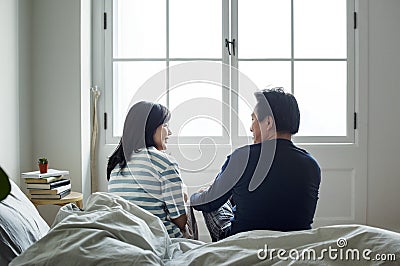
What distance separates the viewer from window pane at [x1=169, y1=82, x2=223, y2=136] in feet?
13.7

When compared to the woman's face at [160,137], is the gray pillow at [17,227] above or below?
below

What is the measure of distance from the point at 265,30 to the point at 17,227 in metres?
2.73

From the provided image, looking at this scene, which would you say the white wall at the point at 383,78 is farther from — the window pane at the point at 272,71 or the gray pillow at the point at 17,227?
the gray pillow at the point at 17,227

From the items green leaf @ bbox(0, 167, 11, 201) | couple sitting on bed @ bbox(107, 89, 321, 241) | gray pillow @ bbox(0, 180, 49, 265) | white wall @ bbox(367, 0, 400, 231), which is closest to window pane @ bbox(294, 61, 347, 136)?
white wall @ bbox(367, 0, 400, 231)

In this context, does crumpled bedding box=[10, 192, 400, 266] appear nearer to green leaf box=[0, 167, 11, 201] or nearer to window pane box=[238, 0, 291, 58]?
green leaf box=[0, 167, 11, 201]

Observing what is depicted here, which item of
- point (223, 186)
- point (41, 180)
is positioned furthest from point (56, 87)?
point (223, 186)

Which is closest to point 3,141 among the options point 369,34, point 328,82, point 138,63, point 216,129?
point 138,63

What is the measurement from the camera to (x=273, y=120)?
8.21ft

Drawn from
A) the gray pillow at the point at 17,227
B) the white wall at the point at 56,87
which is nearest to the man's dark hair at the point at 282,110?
the gray pillow at the point at 17,227

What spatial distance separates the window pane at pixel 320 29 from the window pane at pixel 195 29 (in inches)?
21.6

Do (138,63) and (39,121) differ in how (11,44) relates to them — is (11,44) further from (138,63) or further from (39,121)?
(138,63)

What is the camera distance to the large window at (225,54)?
416cm

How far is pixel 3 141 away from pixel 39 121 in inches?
20.7

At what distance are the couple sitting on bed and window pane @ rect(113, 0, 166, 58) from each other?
5.02ft
